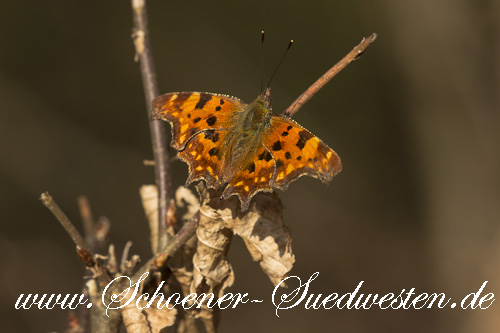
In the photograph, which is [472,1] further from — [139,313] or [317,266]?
[139,313]

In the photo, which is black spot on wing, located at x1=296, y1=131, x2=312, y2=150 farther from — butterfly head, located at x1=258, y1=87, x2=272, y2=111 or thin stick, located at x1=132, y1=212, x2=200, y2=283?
thin stick, located at x1=132, y1=212, x2=200, y2=283

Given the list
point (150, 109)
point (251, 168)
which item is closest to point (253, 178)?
point (251, 168)

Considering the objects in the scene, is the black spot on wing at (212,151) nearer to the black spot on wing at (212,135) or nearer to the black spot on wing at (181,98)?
the black spot on wing at (212,135)

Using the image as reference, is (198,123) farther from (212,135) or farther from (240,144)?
(240,144)

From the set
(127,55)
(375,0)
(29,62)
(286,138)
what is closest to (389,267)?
(375,0)

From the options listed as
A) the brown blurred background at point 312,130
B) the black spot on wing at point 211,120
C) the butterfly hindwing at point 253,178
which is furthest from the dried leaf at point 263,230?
the brown blurred background at point 312,130

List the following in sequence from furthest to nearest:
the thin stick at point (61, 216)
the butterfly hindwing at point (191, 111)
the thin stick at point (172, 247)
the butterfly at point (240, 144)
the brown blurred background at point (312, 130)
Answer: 1. the brown blurred background at point (312, 130)
2. the butterfly hindwing at point (191, 111)
3. the butterfly at point (240, 144)
4. the thin stick at point (172, 247)
5. the thin stick at point (61, 216)

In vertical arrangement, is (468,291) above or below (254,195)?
above
